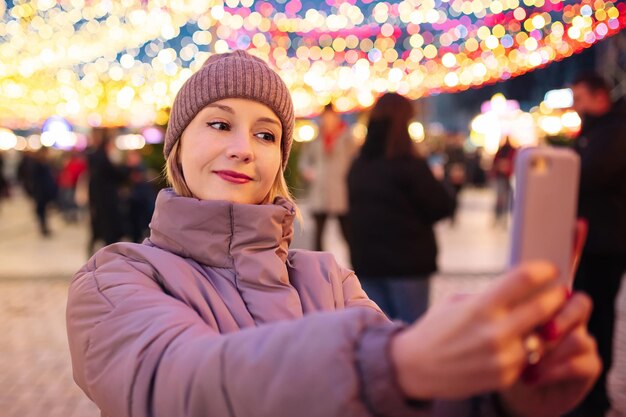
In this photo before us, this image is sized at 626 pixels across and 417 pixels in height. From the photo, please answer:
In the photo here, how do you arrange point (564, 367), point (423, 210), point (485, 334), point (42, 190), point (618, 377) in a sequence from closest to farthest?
point (485, 334)
point (564, 367)
point (423, 210)
point (618, 377)
point (42, 190)

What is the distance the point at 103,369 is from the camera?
39.7 inches

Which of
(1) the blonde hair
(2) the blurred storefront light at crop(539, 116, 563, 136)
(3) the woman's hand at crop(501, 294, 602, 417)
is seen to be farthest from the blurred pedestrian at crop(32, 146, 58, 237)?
(2) the blurred storefront light at crop(539, 116, 563, 136)

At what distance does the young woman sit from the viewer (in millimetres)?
673

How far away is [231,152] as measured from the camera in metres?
1.36

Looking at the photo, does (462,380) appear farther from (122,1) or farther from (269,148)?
(122,1)

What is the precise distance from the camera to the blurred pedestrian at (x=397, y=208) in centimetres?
334

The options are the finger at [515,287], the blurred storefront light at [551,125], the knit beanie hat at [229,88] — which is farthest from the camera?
the blurred storefront light at [551,125]

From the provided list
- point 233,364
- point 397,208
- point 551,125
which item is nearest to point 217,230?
point 233,364

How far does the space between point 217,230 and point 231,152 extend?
0.18 meters

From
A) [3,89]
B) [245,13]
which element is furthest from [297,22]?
[3,89]

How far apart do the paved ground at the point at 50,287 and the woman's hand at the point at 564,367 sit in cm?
130

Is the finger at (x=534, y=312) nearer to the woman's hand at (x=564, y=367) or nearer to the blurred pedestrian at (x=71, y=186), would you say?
the woman's hand at (x=564, y=367)

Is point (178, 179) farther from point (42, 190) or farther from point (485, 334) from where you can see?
point (42, 190)

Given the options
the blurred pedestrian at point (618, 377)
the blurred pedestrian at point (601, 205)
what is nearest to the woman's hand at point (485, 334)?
the blurred pedestrian at point (601, 205)
